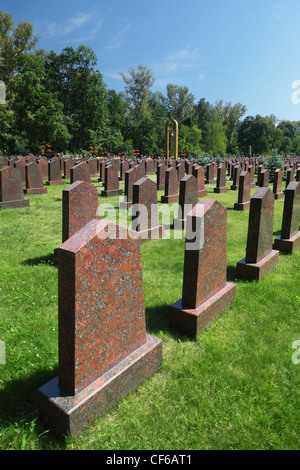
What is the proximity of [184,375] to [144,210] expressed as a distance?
15.5ft

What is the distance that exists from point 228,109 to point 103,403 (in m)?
87.7

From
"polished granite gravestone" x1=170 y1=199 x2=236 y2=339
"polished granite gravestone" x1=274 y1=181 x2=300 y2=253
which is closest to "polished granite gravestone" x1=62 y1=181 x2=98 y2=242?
"polished granite gravestone" x1=170 y1=199 x2=236 y2=339

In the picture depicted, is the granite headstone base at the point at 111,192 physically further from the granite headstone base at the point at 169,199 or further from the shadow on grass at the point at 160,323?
the shadow on grass at the point at 160,323

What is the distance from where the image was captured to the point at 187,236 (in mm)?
3621

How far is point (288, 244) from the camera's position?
6.26 meters

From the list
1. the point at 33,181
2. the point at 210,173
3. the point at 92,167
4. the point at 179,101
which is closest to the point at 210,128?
the point at 179,101

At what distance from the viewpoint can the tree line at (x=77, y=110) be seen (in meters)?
35.7

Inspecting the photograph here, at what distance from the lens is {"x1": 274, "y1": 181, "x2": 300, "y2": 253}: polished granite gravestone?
6.12m

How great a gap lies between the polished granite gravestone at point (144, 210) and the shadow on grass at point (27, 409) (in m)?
4.64

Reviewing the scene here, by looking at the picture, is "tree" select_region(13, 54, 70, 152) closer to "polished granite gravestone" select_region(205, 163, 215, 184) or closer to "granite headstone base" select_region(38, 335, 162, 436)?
"polished granite gravestone" select_region(205, 163, 215, 184)

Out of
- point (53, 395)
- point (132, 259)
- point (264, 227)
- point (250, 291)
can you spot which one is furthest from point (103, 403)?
point (264, 227)

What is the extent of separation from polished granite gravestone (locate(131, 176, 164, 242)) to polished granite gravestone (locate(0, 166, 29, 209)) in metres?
5.27

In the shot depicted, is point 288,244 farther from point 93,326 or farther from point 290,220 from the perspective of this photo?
point 93,326

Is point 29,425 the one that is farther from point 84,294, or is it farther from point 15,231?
point 15,231
